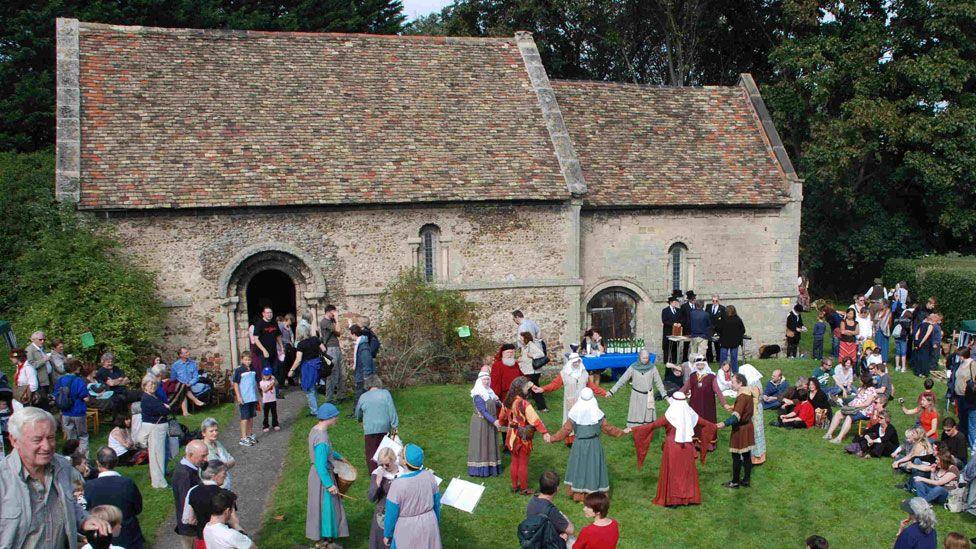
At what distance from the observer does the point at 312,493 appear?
1148cm

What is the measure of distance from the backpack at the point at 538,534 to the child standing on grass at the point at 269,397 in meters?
9.42

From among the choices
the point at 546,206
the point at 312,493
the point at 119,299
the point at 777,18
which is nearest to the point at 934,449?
the point at 312,493

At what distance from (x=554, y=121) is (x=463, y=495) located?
17592 millimetres

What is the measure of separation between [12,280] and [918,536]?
27083 mm

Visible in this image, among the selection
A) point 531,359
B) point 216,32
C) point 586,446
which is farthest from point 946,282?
point 216,32

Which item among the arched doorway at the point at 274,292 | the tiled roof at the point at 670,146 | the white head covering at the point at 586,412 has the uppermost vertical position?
the tiled roof at the point at 670,146

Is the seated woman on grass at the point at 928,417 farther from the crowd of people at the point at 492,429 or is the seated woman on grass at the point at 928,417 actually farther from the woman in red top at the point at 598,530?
the woman in red top at the point at 598,530

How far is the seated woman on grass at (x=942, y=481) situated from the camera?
13734mm

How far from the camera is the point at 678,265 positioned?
27.3 metres

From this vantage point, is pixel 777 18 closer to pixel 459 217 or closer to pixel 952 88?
pixel 952 88

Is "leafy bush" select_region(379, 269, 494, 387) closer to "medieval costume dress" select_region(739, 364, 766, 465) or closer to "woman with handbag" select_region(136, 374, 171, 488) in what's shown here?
"woman with handbag" select_region(136, 374, 171, 488)

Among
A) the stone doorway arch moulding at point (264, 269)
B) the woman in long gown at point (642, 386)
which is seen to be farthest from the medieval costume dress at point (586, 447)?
the stone doorway arch moulding at point (264, 269)

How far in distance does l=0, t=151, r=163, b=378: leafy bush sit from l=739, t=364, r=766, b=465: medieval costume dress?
14017mm

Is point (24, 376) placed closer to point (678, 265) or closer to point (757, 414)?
point (757, 414)
